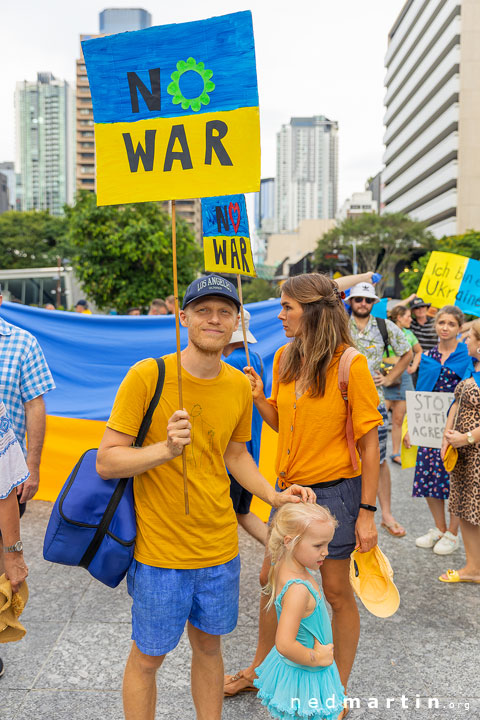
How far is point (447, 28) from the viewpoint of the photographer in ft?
225

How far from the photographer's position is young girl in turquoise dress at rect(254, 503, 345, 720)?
2152 millimetres

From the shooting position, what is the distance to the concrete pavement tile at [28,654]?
311cm

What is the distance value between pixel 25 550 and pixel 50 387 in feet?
6.70

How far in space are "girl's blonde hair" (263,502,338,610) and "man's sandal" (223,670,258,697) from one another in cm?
90

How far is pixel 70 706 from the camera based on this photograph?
114 inches

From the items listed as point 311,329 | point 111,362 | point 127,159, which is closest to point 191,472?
point 311,329

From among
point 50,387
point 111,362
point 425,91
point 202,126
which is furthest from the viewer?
point 425,91

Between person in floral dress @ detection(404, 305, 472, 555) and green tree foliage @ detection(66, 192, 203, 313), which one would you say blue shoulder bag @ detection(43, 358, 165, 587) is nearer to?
person in floral dress @ detection(404, 305, 472, 555)

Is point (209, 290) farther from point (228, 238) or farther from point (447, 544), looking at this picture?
point (447, 544)

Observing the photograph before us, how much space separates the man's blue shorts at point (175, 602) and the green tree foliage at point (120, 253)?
26278mm

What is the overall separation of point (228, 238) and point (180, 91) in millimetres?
1172

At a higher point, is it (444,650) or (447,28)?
(447,28)

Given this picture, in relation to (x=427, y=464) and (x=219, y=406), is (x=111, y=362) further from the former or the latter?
(x=219, y=406)

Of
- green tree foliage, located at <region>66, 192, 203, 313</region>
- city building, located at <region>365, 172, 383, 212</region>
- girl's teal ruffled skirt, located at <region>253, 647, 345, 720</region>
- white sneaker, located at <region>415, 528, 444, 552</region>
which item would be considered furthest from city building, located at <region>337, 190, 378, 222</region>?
girl's teal ruffled skirt, located at <region>253, 647, 345, 720</region>
